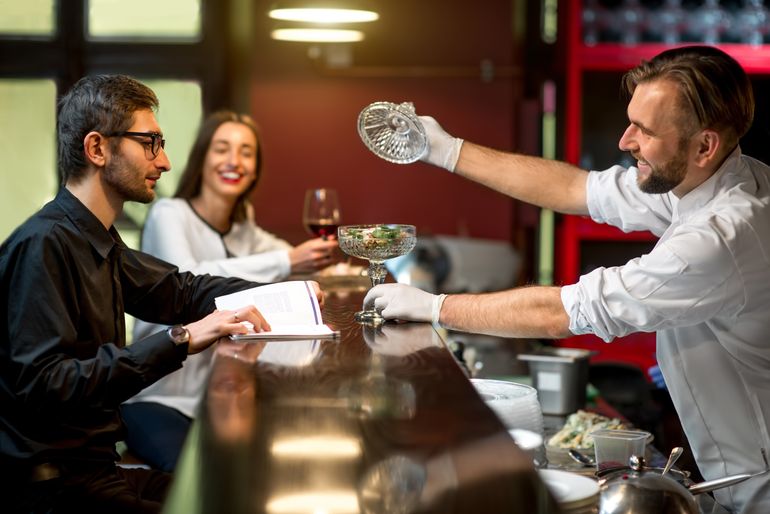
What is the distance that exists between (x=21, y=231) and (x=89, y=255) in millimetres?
153

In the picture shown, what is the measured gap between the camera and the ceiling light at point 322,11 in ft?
11.5

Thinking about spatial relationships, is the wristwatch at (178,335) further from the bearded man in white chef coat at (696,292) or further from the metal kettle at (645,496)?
the metal kettle at (645,496)

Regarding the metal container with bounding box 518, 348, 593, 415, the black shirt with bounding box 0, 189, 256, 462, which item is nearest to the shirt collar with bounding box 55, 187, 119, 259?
the black shirt with bounding box 0, 189, 256, 462

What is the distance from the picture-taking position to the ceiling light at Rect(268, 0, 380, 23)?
11.5 feet

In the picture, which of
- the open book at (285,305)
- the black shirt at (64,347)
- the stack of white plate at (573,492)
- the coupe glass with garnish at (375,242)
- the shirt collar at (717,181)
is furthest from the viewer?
the shirt collar at (717,181)

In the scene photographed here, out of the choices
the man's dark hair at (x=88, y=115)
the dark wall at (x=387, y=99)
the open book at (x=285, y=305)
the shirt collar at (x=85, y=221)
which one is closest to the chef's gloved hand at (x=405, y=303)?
the open book at (x=285, y=305)

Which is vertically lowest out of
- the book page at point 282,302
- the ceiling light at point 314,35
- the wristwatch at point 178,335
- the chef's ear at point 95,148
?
the wristwatch at point 178,335

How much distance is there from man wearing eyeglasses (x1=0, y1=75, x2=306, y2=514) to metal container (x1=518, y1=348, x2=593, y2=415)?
1.06 metres

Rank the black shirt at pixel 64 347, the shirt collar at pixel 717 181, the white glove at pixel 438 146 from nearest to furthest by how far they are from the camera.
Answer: the black shirt at pixel 64 347 → the shirt collar at pixel 717 181 → the white glove at pixel 438 146

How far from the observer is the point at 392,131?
2.53 m

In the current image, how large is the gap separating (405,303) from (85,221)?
683mm

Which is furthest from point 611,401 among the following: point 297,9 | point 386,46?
point 386,46

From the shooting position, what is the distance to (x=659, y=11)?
5.31m

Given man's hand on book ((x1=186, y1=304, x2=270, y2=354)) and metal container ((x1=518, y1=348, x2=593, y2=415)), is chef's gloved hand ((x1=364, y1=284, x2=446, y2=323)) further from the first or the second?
metal container ((x1=518, y1=348, x2=593, y2=415))
